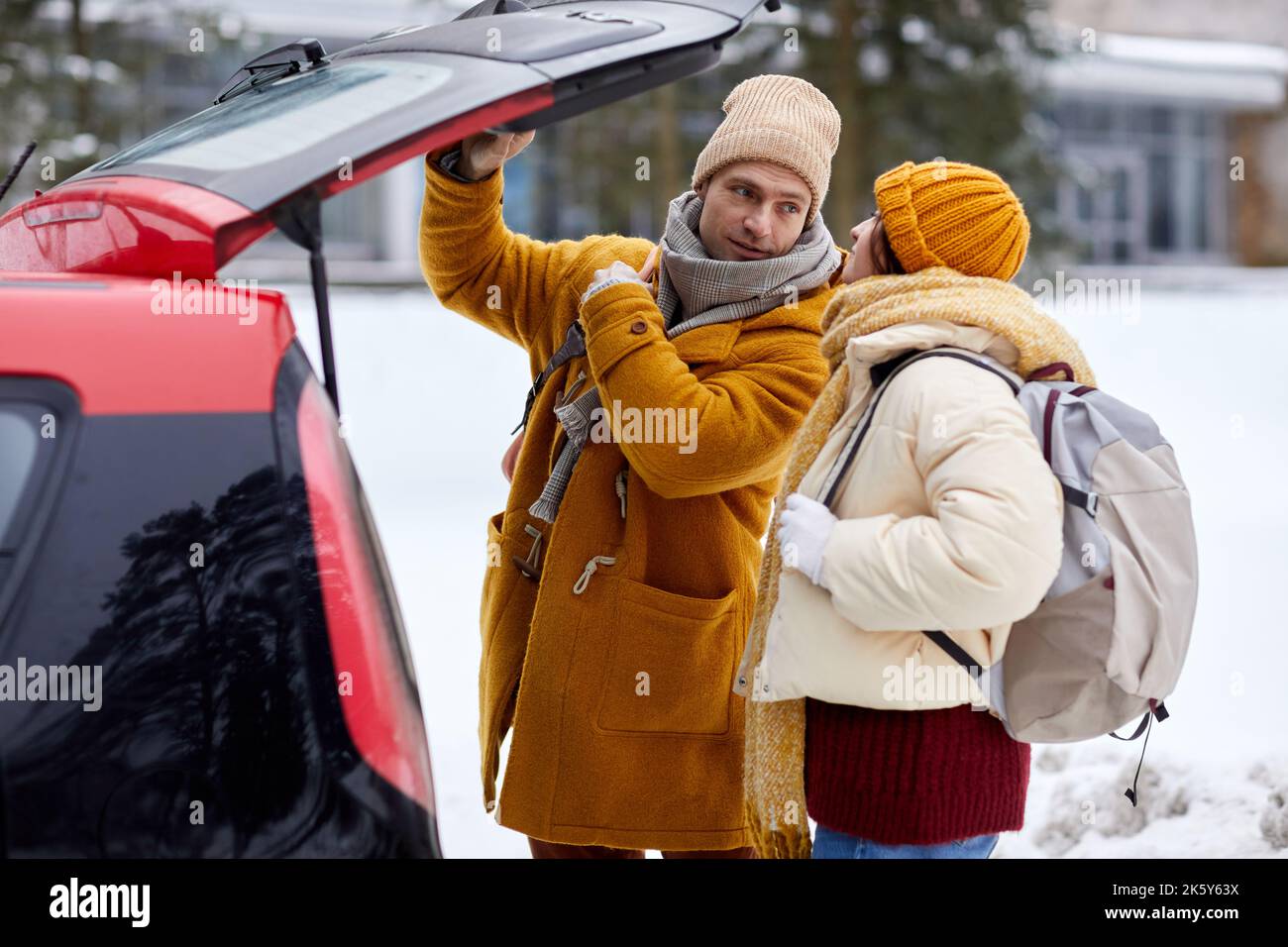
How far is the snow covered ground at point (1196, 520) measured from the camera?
433 cm

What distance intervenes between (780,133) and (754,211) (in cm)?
15

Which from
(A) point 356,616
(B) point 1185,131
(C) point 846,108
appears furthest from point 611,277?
(B) point 1185,131

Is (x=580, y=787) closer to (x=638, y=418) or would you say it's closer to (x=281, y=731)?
(x=638, y=418)

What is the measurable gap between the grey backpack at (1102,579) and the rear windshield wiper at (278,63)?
1136 millimetres

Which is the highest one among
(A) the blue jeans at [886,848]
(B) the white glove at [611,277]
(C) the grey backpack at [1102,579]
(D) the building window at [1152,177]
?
(B) the white glove at [611,277]

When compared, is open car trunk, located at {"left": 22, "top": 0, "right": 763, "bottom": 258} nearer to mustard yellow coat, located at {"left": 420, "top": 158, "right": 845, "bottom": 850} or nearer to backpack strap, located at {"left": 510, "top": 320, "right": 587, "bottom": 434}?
mustard yellow coat, located at {"left": 420, "top": 158, "right": 845, "bottom": 850}

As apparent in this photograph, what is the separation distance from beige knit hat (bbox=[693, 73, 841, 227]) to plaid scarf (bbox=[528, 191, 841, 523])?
0.34 feet

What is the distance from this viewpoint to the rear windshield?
1880 mm

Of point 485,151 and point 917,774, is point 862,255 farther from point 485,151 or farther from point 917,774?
point 917,774

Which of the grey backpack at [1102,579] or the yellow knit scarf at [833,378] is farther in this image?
the yellow knit scarf at [833,378]

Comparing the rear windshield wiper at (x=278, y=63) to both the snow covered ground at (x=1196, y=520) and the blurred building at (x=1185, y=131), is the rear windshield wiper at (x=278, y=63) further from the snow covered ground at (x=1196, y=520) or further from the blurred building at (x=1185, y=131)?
the blurred building at (x=1185, y=131)

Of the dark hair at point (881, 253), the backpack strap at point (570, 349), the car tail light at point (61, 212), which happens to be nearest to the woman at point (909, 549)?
the dark hair at point (881, 253)

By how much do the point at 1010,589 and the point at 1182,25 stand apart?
1377 inches
